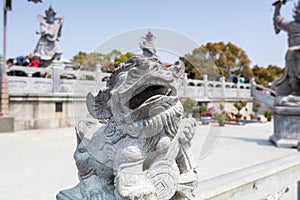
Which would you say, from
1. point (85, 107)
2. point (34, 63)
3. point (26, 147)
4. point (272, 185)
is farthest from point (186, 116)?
point (34, 63)

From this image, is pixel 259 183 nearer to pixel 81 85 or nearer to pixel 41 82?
pixel 81 85

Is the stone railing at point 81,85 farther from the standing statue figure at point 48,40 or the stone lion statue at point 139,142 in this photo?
the standing statue figure at point 48,40

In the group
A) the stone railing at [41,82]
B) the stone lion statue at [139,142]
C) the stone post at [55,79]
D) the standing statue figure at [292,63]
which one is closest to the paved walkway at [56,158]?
the stone lion statue at [139,142]

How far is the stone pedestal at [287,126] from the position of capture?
223 inches

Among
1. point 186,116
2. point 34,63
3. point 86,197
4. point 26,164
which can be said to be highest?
point 34,63

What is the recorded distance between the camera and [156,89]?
1.30 meters

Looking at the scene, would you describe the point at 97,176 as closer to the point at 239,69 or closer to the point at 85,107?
the point at 85,107

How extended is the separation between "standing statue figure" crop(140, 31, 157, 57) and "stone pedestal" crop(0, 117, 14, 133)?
7.04m

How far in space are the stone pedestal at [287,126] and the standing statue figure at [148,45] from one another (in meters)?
5.10

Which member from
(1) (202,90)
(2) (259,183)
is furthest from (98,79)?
(2) (259,183)

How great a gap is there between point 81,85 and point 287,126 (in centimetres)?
543

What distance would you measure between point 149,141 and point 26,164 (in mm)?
3320

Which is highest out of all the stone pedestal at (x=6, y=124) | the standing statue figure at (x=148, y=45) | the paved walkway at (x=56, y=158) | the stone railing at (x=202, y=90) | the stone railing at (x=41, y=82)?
the stone railing at (x=41, y=82)

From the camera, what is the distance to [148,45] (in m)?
1.41
